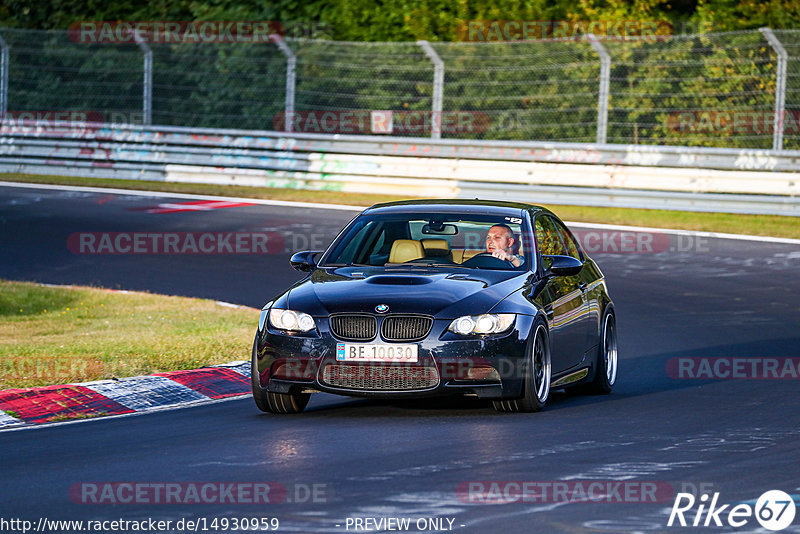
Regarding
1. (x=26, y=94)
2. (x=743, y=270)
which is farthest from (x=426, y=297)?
(x=26, y=94)

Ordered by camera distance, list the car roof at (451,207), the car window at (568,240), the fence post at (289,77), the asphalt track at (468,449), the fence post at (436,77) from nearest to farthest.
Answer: the asphalt track at (468,449) → the car roof at (451,207) → the car window at (568,240) → the fence post at (436,77) → the fence post at (289,77)

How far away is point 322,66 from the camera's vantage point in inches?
1096

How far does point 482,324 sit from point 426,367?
1.48 feet

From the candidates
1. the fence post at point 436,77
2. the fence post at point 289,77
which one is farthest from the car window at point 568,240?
the fence post at point 289,77

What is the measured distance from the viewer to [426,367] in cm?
934

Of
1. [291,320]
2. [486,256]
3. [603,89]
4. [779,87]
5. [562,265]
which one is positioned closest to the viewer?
[291,320]

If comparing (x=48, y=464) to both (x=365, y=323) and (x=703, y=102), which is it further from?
(x=703, y=102)

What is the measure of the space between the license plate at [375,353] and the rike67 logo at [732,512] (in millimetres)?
2632

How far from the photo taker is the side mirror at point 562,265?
10.5 meters

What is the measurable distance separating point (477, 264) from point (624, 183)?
1399cm

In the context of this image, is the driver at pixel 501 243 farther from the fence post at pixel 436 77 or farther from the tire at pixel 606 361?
the fence post at pixel 436 77

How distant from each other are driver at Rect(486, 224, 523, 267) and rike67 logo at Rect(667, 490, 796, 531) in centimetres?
377

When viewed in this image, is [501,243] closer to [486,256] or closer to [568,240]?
[486,256]

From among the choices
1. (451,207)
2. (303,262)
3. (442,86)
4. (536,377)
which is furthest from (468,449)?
(442,86)
